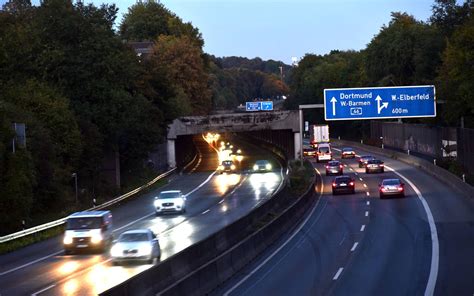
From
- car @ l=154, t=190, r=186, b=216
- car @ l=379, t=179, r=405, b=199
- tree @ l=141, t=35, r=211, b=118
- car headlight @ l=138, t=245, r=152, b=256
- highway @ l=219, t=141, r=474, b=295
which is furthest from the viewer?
tree @ l=141, t=35, r=211, b=118

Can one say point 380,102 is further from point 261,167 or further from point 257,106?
point 257,106

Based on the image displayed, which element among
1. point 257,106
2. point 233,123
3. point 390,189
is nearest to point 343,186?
point 390,189

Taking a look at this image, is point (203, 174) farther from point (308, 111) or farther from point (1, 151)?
point (308, 111)

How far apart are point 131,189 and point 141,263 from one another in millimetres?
37203

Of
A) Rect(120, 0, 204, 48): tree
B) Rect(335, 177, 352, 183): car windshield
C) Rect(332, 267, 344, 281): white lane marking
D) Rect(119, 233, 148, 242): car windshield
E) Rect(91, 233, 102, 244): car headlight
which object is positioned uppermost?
Rect(120, 0, 204, 48): tree

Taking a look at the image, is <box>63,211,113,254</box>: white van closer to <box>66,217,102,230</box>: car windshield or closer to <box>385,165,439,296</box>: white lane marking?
<box>66,217,102,230</box>: car windshield

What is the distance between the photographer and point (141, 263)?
27.9 metres

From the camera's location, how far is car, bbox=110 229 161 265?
27.7 meters

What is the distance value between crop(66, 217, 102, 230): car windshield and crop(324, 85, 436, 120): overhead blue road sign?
23591mm

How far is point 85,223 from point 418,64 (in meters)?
67.1

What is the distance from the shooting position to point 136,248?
27.8m

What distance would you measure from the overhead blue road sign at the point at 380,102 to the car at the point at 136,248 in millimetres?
27221

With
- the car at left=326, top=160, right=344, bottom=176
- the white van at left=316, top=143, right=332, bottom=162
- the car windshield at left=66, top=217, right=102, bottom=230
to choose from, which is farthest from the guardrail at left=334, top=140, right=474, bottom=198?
the car windshield at left=66, top=217, right=102, bottom=230

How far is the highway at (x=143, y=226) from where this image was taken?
82.3 feet
